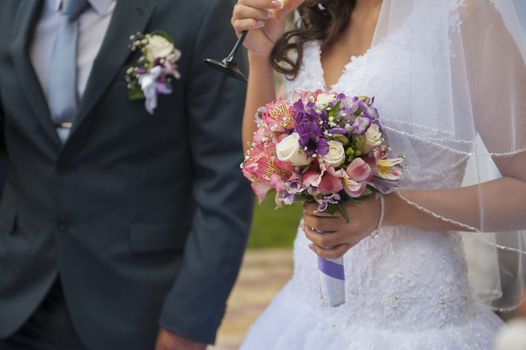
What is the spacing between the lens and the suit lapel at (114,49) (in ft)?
11.2

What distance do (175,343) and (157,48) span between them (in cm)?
97

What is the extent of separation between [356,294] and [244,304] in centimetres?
535

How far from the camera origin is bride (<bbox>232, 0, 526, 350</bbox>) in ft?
8.38

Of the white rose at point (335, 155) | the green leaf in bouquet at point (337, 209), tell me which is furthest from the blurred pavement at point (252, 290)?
the white rose at point (335, 155)

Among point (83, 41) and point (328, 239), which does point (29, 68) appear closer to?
point (83, 41)

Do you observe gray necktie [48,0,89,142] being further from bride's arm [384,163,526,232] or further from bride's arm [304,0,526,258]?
bride's arm [384,163,526,232]

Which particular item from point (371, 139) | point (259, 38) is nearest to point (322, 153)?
point (371, 139)

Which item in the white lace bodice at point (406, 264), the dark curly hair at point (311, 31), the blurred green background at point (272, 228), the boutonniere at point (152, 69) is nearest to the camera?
the white lace bodice at point (406, 264)

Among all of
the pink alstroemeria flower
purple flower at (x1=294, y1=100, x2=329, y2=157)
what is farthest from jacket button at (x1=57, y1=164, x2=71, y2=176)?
purple flower at (x1=294, y1=100, x2=329, y2=157)

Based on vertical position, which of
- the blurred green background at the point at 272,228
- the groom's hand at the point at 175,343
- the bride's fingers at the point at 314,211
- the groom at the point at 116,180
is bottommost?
the blurred green background at the point at 272,228

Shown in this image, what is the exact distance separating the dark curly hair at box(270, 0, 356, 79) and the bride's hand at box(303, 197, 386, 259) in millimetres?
585

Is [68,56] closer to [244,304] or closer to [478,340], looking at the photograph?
[478,340]

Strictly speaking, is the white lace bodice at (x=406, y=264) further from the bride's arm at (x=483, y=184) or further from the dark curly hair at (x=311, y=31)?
the dark curly hair at (x=311, y=31)

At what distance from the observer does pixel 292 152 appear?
2.43 metres
